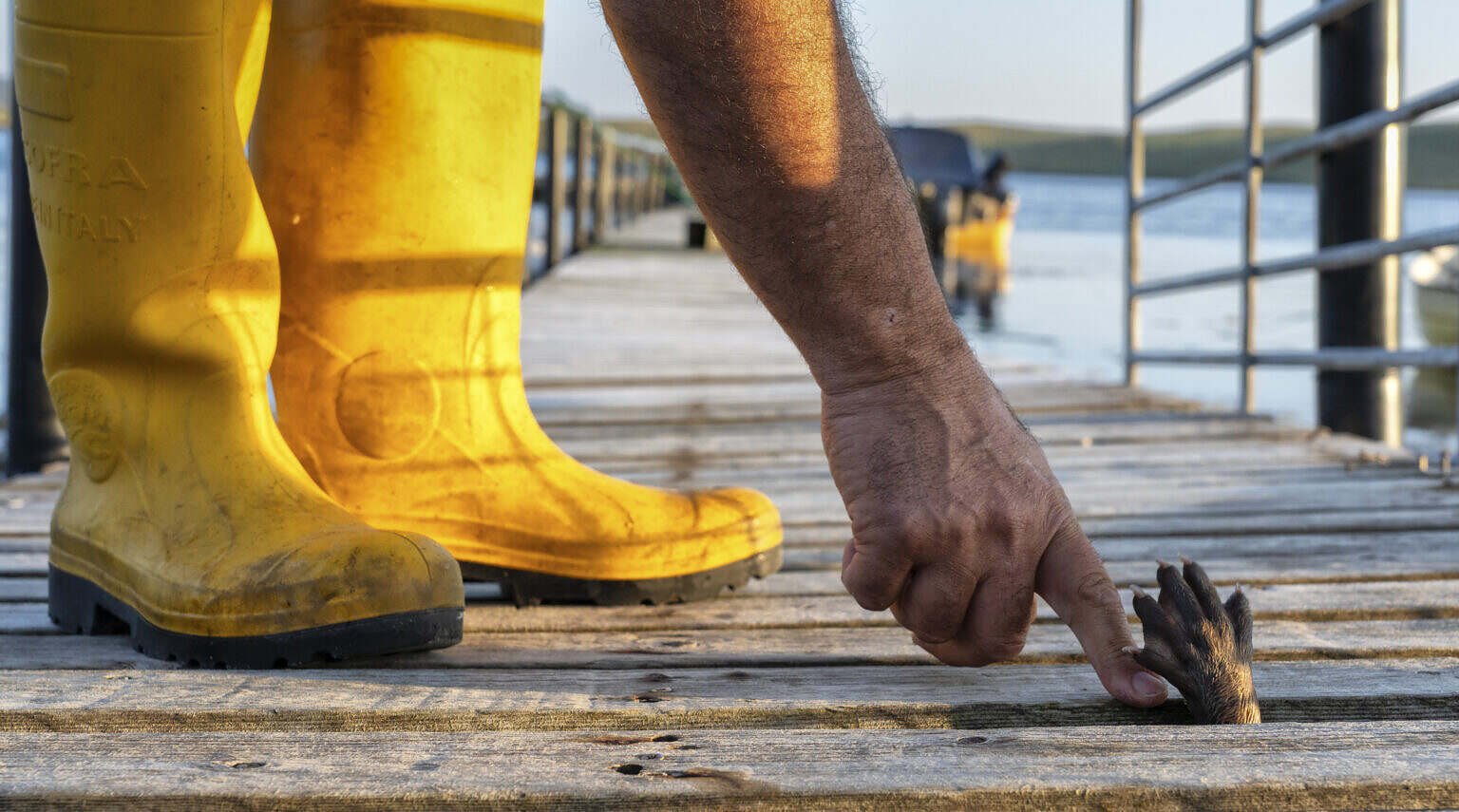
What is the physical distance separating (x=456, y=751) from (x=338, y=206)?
565 mm

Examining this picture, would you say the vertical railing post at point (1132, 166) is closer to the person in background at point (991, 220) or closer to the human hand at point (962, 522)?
the human hand at point (962, 522)

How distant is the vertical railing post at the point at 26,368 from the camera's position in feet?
7.27

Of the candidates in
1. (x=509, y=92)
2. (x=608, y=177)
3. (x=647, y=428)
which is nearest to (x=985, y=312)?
(x=608, y=177)

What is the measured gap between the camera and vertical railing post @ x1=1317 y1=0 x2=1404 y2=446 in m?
2.50

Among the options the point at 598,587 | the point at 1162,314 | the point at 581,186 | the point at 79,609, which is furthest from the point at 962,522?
the point at 1162,314

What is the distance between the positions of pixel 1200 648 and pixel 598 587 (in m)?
0.56

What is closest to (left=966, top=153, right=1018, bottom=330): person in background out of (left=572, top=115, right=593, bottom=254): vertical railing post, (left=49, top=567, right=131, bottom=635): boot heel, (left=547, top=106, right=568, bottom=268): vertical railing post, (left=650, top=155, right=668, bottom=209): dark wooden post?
(left=650, top=155, right=668, bottom=209): dark wooden post

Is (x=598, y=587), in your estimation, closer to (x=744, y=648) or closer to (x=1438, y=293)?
(x=744, y=648)

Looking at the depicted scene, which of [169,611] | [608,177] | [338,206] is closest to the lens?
[169,611]

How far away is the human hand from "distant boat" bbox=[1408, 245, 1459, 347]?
22.0 feet

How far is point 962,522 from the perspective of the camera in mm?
813

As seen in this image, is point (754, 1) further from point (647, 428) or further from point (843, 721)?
point (647, 428)

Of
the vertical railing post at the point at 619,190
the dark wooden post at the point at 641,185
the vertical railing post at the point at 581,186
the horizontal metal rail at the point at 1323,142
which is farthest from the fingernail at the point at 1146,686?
the dark wooden post at the point at 641,185

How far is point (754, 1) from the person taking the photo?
0.76m
